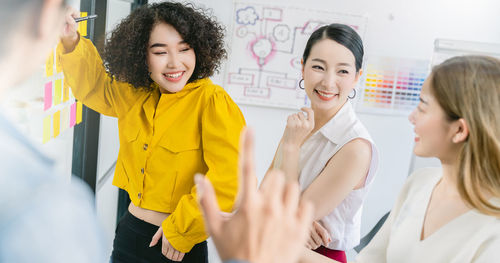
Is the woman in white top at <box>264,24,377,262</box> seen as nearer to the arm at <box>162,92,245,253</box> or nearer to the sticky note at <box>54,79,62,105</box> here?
the arm at <box>162,92,245,253</box>

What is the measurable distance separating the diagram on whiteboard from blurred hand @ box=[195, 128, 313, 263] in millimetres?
3045

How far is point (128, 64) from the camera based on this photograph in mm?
1343

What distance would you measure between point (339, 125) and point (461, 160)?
482mm

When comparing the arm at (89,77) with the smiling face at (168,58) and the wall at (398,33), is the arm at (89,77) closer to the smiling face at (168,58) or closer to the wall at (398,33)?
the smiling face at (168,58)

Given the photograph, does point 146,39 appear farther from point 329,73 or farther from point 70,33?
point 329,73

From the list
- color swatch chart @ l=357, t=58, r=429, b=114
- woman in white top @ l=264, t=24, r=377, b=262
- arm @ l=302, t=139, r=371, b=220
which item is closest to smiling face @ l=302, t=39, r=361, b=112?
woman in white top @ l=264, t=24, r=377, b=262

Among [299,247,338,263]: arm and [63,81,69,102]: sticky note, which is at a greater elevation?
[63,81,69,102]: sticky note

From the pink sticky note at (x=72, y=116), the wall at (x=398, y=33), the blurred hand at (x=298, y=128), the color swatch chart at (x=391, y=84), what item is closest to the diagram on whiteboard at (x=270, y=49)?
the wall at (x=398, y=33)

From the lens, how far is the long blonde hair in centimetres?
108

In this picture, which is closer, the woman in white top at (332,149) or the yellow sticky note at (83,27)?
the woman in white top at (332,149)

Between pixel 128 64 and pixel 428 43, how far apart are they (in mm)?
2969

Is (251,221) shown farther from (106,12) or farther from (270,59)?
(270,59)

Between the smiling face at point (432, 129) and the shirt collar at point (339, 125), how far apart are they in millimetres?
333

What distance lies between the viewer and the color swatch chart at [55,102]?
5.06ft
